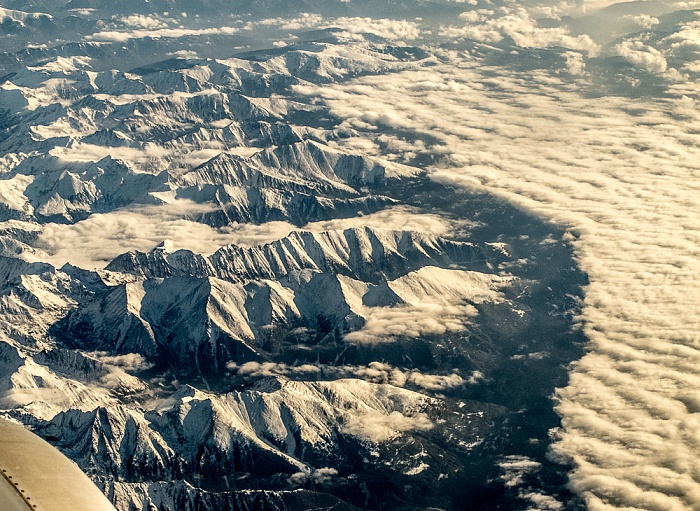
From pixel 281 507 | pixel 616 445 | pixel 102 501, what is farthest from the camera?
pixel 616 445

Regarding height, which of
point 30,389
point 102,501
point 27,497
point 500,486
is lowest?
point 500,486

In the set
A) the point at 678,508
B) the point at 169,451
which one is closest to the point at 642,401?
the point at 678,508

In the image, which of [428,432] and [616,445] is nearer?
[616,445]

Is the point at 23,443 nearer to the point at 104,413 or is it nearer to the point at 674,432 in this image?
the point at 104,413

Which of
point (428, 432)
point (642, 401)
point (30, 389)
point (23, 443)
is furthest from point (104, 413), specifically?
point (23, 443)

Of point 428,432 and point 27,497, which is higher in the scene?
point 27,497

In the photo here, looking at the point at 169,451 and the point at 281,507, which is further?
the point at 169,451

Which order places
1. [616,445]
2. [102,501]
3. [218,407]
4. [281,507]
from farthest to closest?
1. [218,407]
2. [616,445]
3. [281,507]
4. [102,501]

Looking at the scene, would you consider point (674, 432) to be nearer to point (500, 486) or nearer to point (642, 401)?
point (642, 401)

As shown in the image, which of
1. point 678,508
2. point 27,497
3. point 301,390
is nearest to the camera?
point 27,497
